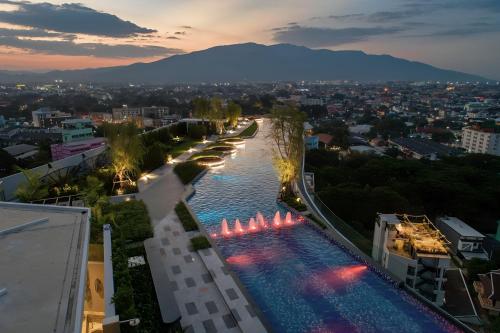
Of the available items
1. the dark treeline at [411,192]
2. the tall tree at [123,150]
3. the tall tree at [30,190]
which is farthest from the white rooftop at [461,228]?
the tall tree at [30,190]

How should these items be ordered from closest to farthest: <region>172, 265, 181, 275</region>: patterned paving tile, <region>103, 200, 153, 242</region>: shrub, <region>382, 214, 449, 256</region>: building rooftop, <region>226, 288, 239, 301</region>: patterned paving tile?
1. <region>226, 288, 239, 301</region>: patterned paving tile
2. <region>172, 265, 181, 275</region>: patterned paving tile
3. <region>382, 214, 449, 256</region>: building rooftop
4. <region>103, 200, 153, 242</region>: shrub

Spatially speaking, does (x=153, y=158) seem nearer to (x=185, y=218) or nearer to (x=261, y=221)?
(x=185, y=218)

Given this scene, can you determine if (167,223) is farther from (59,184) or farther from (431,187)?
(431,187)

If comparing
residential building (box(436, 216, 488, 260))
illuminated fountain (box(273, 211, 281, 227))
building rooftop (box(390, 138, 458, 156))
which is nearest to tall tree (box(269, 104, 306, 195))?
illuminated fountain (box(273, 211, 281, 227))

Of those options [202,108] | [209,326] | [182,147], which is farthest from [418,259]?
[202,108]

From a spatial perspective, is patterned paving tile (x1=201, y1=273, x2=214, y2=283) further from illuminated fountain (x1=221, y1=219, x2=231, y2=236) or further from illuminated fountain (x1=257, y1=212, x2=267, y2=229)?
illuminated fountain (x1=257, y1=212, x2=267, y2=229)

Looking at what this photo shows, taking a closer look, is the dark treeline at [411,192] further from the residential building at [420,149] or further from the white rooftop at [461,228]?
the residential building at [420,149]

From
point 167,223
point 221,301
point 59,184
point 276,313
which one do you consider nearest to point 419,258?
point 276,313

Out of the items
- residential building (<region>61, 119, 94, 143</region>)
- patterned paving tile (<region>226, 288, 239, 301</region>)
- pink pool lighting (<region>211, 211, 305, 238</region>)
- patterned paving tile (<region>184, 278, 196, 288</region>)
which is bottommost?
residential building (<region>61, 119, 94, 143</region>)
